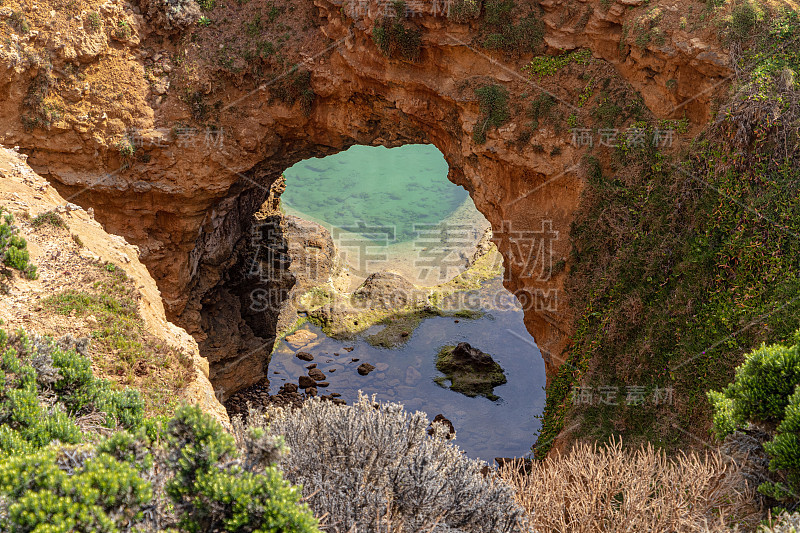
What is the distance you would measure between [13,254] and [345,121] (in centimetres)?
914

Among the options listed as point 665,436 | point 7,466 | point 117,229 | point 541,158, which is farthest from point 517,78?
point 7,466

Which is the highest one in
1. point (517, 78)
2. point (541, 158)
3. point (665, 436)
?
point (517, 78)

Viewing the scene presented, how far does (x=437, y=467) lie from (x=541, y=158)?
26.1 feet

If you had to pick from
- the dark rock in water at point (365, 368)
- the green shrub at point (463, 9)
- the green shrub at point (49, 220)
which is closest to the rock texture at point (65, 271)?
the green shrub at point (49, 220)

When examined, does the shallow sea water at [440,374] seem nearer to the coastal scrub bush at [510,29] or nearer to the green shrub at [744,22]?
the coastal scrub bush at [510,29]

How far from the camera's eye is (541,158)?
38.4ft

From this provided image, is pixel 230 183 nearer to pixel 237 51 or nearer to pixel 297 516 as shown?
pixel 237 51

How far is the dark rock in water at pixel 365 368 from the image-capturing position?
19.9m

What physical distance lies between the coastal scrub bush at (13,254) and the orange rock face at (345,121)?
7.17m

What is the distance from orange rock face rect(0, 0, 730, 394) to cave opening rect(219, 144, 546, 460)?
4.13 meters

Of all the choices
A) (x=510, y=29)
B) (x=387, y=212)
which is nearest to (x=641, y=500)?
(x=510, y=29)

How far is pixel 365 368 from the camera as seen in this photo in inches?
788

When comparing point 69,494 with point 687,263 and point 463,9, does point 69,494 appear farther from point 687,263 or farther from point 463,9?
point 463,9

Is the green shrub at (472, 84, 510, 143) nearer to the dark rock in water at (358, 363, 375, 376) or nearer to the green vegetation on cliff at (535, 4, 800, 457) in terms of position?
the green vegetation on cliff at (535, 4, 800, 457)
